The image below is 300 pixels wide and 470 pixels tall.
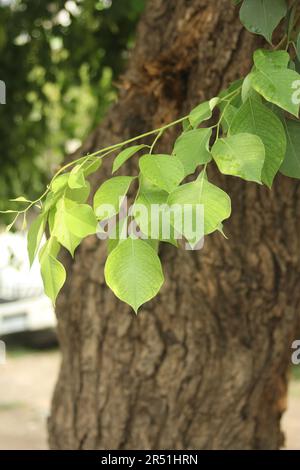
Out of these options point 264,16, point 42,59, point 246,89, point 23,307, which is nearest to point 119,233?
point 246,89

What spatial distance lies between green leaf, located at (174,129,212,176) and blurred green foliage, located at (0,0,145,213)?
6.89ft

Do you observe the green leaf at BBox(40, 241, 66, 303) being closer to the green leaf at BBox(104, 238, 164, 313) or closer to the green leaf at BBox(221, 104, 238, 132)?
the green leaf at BBox(104, 238, 164, 313)

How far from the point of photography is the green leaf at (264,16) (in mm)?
1171

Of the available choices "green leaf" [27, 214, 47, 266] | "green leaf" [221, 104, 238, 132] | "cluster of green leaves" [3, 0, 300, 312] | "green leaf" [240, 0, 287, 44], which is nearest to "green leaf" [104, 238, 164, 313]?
"cluster of green leaves" [3, 0, 300, 312]

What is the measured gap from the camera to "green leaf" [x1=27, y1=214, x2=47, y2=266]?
1.04m

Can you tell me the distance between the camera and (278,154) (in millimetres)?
1043

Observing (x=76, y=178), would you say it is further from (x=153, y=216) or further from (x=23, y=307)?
(x=23, y=307)

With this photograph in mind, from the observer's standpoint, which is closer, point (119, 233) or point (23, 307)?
point (119, 233)

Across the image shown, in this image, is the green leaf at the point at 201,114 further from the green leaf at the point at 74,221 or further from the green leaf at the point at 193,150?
the green leaf at the point at 74,221

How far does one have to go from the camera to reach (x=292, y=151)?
3.77 ft

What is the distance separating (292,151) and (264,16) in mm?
216

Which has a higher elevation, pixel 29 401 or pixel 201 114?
pixel 201 114
